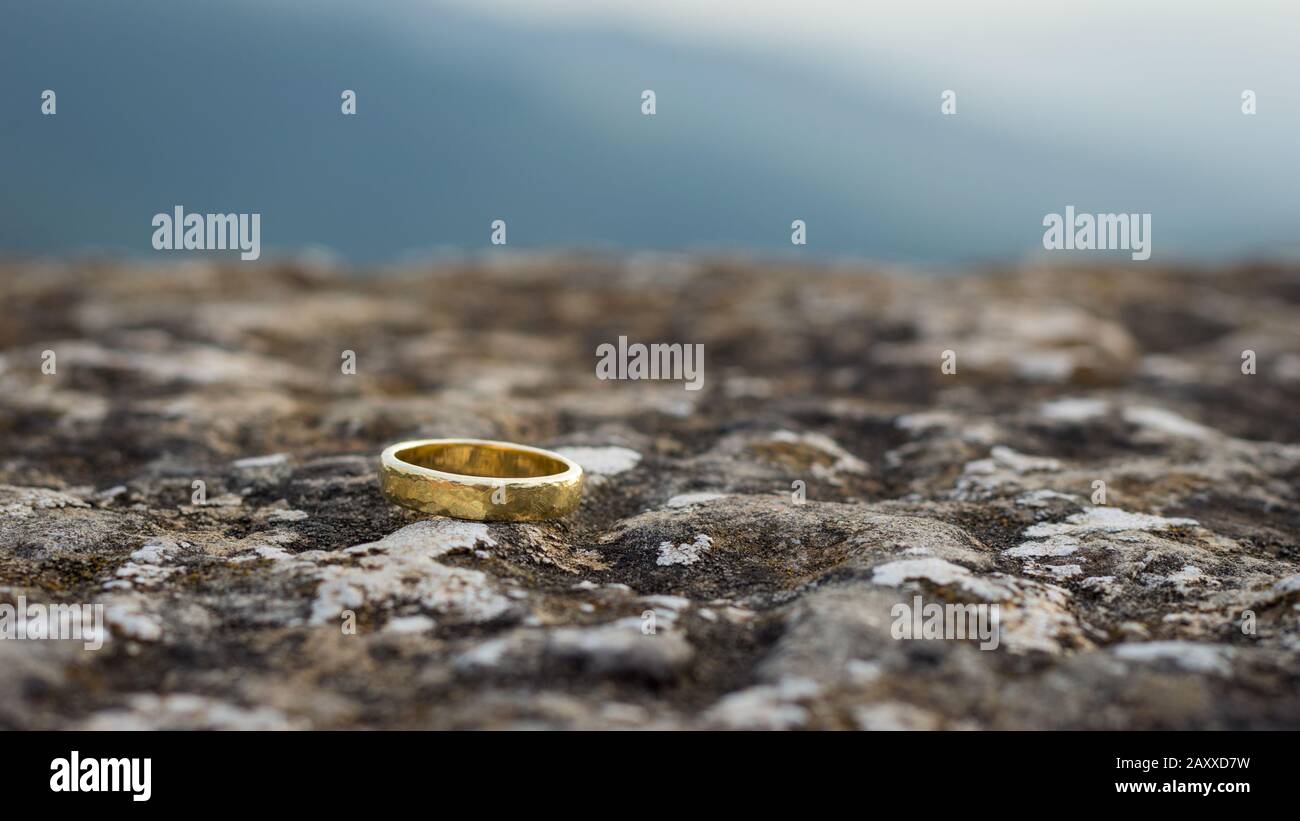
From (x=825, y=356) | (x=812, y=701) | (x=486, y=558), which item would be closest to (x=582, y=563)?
(x=486, y=558)

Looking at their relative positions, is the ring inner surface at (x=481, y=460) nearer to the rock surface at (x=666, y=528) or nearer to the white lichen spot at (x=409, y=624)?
the rock surface at (x=666, y=528)

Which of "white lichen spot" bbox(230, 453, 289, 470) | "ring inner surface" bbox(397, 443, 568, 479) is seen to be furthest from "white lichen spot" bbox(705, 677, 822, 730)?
"white lichen spot" bbox(230, 453, 289, 470)

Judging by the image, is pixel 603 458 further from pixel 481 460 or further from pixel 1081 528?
pixel 1081 528

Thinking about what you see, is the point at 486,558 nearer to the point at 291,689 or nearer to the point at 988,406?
the point at 291,689

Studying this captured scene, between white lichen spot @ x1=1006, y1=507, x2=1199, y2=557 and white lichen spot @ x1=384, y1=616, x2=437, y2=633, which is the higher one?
white lichen spot @ x1=1006, y1=507, x2=1199, y2=557

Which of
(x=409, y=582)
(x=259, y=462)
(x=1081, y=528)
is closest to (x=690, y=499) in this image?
(x=409, y=582)

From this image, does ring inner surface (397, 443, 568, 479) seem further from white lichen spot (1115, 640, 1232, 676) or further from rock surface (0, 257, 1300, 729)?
white lichen spot (1115, 640, 1232, 676)

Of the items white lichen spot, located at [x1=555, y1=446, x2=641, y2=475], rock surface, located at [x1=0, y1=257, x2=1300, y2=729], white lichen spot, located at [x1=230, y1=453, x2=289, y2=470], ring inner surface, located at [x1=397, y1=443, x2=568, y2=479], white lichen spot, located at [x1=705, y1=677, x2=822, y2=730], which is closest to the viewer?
white lichen spot, located at [x1=705, y1=677, x2=822, y2=730]
